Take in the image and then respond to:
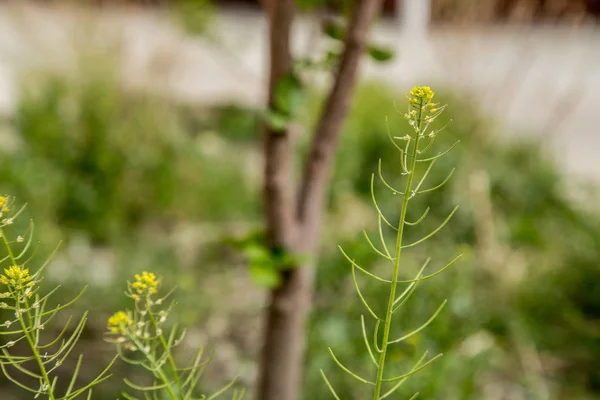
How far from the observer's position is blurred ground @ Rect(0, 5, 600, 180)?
2432mm

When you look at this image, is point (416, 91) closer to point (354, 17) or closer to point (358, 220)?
point (354, 17)

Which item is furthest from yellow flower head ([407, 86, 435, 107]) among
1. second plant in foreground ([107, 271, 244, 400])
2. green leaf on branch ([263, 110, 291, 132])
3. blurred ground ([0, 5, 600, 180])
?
blurred ground ([0, 5, 600, 180])

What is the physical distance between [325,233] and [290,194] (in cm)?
Result: 103

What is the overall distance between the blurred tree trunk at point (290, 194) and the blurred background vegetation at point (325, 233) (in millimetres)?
87

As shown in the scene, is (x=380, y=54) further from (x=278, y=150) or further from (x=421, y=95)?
(x=421, y=95)

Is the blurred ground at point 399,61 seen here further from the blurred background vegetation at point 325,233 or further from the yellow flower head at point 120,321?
the yellow flower head at point 120,321

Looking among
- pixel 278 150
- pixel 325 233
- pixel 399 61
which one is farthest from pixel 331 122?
pixel 399 61

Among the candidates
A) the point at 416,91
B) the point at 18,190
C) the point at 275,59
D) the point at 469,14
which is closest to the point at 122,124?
the point at 18,190

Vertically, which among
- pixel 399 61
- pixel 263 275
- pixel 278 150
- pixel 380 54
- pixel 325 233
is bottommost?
pixel 325 233

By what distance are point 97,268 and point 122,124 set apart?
67 cm

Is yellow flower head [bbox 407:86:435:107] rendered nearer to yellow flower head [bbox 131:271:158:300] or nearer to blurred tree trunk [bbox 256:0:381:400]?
yellow flower head [bbox 131:271:158:300]

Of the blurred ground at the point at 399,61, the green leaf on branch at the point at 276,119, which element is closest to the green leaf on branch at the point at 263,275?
the green leaf on branch at the point at 276,119

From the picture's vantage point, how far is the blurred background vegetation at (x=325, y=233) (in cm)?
132

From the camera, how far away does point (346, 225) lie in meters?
1.91
